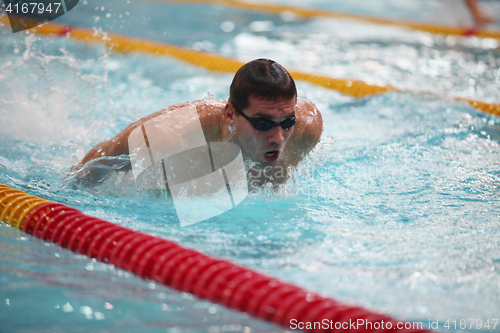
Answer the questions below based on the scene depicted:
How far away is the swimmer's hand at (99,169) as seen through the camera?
97.3 inches

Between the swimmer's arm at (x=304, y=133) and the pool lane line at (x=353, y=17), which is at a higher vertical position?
the pool lane line at (x=353, y=17)

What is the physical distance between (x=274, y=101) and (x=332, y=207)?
748 millimetres

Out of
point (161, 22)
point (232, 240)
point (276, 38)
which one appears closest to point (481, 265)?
point (232, 240)

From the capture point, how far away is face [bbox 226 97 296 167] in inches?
87.6

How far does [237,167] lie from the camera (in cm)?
254

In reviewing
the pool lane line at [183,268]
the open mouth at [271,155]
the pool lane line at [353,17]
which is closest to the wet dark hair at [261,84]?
the open mouth at [271,155]

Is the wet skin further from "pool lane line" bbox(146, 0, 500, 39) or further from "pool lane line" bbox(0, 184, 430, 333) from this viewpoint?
"pool lane line" bbox(146, 0, 500, 39)

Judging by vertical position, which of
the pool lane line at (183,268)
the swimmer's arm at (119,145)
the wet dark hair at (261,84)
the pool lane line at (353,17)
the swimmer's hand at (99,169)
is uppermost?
the pool lane line at (353,17)

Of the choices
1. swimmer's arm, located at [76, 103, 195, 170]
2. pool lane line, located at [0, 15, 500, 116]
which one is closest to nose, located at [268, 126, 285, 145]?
swimmer's arm, located at [76, 103, 195, 170]

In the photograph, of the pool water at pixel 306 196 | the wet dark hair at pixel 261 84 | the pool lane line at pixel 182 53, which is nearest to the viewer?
the pool water at pixel 306 196

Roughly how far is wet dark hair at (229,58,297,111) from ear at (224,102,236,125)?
34mm

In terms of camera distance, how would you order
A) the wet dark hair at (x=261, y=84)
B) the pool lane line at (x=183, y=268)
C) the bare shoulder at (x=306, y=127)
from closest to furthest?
the pool lane line at (x=183, y=268) < the wet dark hair at (x=261, y=84) < the bare shoulder at (x=306, y=127)

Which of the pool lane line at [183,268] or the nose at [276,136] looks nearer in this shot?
the pool lane line at [183,268]

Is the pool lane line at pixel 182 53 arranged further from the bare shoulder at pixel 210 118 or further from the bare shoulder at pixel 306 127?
the bare shoulder at pixel 210 118
